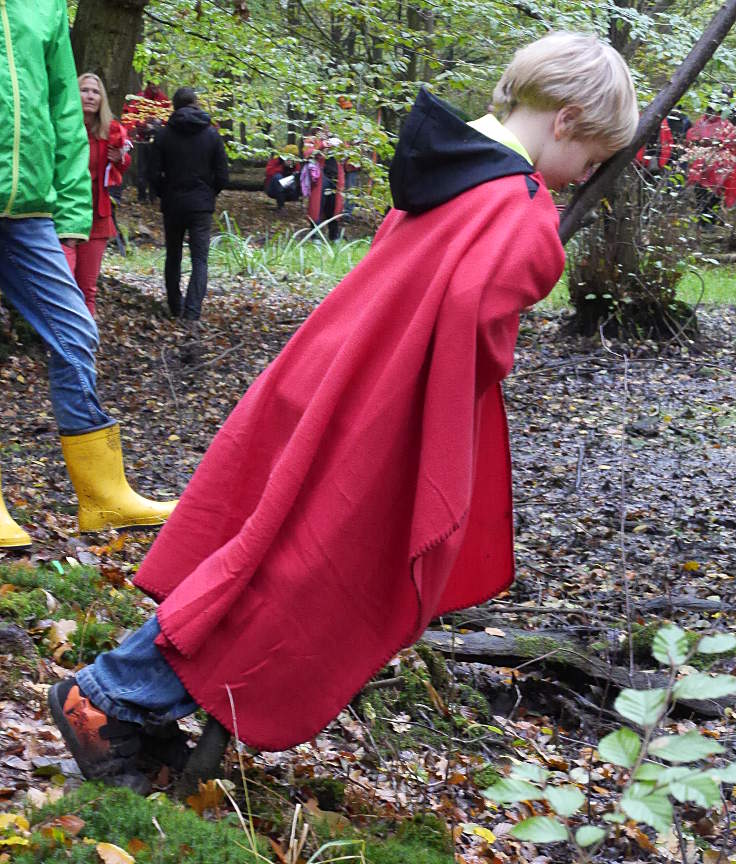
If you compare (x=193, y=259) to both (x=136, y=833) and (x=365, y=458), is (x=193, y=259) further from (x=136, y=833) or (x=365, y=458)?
(x=136, y=833)

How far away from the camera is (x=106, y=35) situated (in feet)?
27.6

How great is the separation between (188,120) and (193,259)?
1.34 meters

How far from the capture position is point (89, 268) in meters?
8.07

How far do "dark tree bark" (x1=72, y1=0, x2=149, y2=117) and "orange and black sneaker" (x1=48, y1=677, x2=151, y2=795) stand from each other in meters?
7.18

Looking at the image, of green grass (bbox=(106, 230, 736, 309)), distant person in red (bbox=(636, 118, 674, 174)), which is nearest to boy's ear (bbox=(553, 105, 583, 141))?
distant person in red (bbox=(636, 118, 674, 174))

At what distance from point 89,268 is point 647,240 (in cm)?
500

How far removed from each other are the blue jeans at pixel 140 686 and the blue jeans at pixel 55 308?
1856mm

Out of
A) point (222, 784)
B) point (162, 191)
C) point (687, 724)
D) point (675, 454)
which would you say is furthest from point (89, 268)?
point (222, 784)

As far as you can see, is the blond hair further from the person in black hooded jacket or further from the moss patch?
the person in black hooded jacket

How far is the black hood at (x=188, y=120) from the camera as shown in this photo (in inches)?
399

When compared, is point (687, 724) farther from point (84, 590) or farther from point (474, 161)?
point (474, 161)

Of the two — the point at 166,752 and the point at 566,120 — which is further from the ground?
the point at 566,120

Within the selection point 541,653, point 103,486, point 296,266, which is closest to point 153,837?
point 541,653

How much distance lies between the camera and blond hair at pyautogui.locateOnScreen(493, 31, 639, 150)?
7.41 feet
